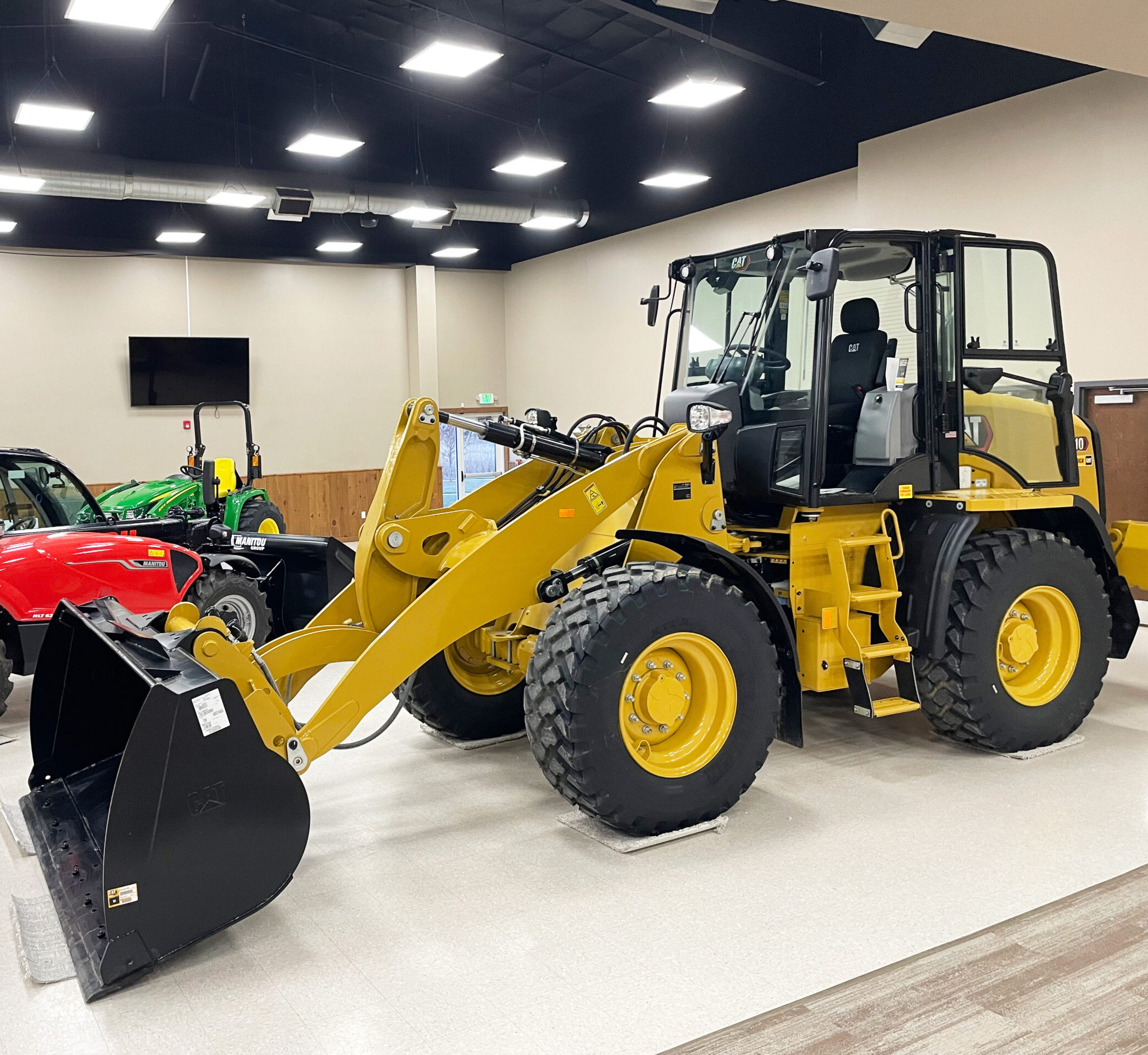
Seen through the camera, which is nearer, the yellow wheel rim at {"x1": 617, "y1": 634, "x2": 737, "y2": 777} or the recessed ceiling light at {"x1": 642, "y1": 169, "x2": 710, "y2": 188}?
the yellow wheel rim at {"x1": 617, "y1": 634, "x2": 737, "y2": 777}

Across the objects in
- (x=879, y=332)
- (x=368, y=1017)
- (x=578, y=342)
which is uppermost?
(x=578, y=342)

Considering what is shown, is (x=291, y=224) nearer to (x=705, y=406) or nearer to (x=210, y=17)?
(x=210, y=17)

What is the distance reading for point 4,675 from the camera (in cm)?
562

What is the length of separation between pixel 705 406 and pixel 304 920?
2333 millimetres

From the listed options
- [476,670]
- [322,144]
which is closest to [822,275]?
[476,670]

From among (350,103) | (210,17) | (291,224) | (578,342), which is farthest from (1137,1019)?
(291,224)

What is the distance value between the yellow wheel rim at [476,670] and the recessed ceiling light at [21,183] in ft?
25.2

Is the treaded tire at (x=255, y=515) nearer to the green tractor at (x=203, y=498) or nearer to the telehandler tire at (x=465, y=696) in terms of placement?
the green tractor at (x=203, y=498)

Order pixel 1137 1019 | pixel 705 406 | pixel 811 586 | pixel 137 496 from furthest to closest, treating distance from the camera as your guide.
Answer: pixel 137 496, pixel 811 586, pixel 705 406, pixel 1137 1019

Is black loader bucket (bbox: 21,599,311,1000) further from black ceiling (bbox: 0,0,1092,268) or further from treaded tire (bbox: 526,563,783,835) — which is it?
black ceiling (bbox: 0,0,1092,268)

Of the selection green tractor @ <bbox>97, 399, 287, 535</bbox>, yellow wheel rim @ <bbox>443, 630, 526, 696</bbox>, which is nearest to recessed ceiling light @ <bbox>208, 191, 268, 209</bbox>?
green tractor @ <bbox>97, 399, 287, 535</bbox>

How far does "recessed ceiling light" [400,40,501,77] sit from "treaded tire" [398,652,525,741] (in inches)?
198

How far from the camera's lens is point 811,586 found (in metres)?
4.68

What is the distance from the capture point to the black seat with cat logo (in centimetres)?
493
